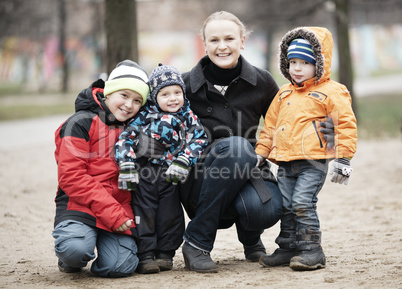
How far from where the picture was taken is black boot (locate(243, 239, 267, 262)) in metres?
4.18

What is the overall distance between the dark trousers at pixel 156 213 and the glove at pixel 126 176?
5.0 inches

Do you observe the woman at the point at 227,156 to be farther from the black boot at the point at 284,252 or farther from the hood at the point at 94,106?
the hood at the point at 94,106

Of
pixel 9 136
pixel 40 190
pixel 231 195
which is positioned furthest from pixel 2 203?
pixel 9 136

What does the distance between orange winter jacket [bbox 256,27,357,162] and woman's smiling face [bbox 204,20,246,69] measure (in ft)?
1.20

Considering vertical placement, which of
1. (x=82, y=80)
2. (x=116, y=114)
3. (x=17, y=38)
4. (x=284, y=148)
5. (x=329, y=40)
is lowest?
(x=284, y=148)

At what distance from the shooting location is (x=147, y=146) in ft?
12.5

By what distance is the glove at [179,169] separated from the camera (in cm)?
370

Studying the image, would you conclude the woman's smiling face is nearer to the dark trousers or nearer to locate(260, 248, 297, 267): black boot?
the dark trousers

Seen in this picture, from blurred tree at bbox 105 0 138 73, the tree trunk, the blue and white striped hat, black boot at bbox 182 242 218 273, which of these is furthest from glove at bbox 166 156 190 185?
the tree trunk

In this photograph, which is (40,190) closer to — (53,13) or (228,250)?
(228,250)

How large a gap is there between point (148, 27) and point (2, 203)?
31046 mm

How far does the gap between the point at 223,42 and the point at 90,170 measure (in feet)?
4.26

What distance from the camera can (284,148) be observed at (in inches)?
151

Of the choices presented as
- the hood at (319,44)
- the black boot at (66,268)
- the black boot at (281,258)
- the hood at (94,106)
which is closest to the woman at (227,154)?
the black boot at (281,258)
